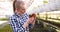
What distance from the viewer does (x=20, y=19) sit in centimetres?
146

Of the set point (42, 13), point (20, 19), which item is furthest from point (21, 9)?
point (42, 13)

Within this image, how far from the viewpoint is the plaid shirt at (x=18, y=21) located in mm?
1431

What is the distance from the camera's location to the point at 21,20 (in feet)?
4.79

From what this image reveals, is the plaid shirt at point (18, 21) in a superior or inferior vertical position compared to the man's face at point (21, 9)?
inferior

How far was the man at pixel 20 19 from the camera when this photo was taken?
4.69 feet

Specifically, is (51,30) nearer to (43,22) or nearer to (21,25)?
(43,22)

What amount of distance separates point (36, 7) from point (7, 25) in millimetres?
333

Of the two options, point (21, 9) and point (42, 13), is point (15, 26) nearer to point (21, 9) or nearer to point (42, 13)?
point (21, 9)

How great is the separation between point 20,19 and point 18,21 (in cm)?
3

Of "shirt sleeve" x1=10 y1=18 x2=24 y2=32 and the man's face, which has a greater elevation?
the man's face

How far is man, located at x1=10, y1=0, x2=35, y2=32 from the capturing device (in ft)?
4.69

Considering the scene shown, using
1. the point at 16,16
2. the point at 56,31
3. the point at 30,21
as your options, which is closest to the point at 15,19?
the point at 16,16

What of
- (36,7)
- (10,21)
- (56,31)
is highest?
(36,7)

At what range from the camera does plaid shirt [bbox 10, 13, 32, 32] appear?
1431 millimetres
